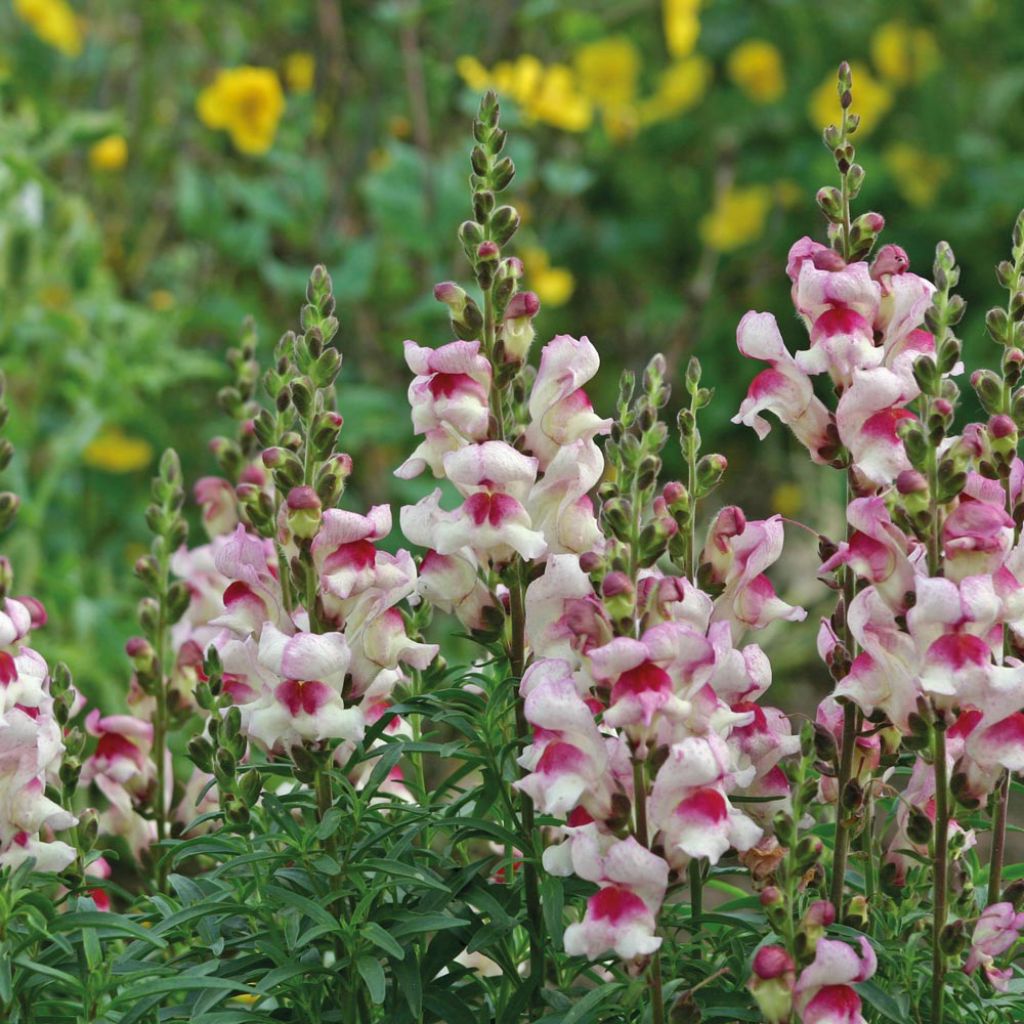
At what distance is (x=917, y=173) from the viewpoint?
5.25 m

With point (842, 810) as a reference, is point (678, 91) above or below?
above

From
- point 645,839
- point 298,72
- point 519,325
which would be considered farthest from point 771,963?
point 298,72

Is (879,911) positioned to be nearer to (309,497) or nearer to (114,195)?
(309,497)

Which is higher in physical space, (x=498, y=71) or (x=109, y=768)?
(x=498, y=71)

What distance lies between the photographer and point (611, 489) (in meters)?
1.23

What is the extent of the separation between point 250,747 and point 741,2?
4489mm

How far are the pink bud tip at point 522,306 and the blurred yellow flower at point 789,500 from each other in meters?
3.99

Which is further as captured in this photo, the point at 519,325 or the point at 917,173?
the point at 917,173

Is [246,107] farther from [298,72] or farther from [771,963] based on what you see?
[771,963]

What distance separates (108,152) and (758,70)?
6.92ft

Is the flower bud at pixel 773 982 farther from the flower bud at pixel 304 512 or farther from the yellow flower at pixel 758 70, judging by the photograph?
the yellow flower at pixel 758 70

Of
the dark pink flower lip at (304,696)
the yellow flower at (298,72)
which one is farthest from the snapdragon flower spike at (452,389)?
the yellow flower at (298,72)

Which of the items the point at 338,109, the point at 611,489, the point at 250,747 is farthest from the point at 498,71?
the point at 611,489

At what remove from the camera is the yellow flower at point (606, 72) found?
211 inches
